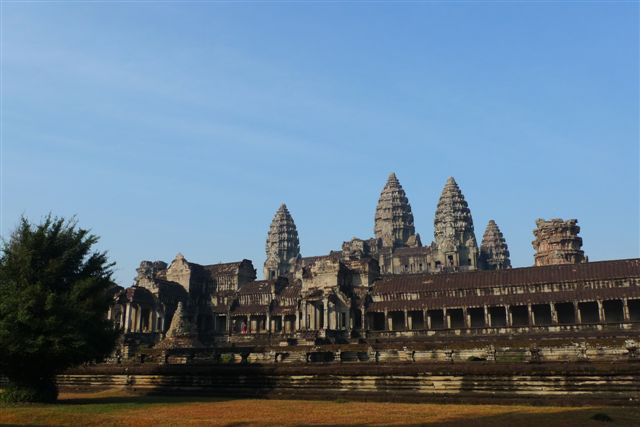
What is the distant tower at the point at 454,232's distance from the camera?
161750 millimetres

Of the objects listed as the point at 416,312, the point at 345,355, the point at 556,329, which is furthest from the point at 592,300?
the point at 345,355

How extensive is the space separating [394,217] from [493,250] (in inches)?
1348

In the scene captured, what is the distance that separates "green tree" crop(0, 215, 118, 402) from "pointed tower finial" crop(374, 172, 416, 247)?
16197 centimetres

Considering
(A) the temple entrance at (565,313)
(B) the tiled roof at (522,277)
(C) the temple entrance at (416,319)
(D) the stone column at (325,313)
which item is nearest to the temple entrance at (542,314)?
(A) the temple entrance at (565,313)

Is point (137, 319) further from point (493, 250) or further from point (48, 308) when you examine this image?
point (493, 250)

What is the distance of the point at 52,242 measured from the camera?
27625 mm

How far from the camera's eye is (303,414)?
2102cm

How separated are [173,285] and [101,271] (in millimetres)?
78825

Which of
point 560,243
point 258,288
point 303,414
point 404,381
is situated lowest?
point 303,414

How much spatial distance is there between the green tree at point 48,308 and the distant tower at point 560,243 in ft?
350

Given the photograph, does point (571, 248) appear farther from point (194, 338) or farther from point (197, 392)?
point (197, 392)

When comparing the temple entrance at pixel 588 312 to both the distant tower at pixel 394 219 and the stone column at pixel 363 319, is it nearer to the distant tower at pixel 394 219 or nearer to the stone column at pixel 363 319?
the stone column at pixel 363 319

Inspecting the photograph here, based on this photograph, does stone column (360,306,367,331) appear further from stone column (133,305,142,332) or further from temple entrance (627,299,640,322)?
stone column (133,305,142,332)

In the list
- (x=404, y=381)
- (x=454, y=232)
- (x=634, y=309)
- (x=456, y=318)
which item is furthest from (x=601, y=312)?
(x=454, y=232)
